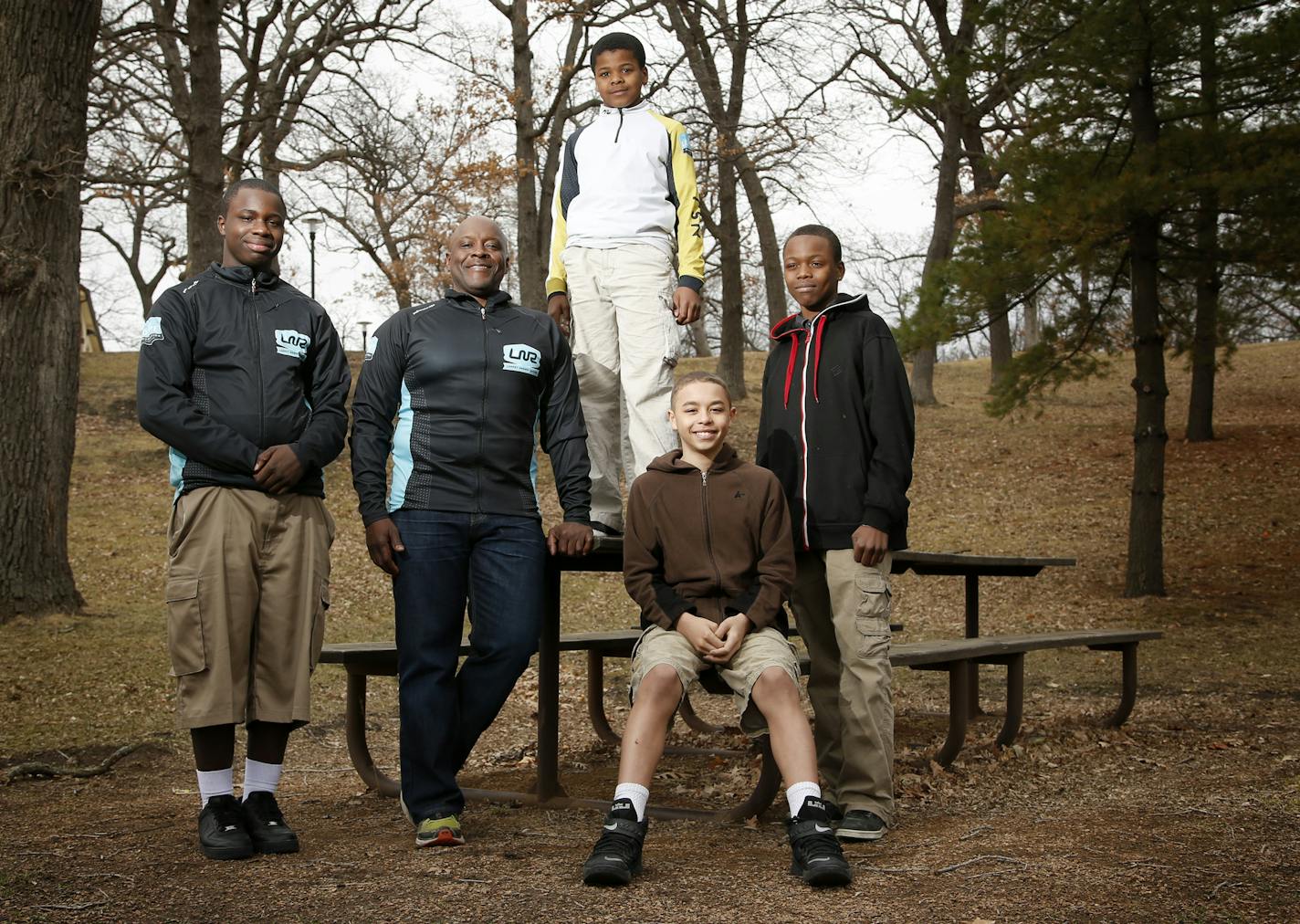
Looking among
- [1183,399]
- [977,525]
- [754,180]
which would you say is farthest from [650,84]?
[1183,399]

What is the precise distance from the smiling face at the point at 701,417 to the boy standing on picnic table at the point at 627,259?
685 mm

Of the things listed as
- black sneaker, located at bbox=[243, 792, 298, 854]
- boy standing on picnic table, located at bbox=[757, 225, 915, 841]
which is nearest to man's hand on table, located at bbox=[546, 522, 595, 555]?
boy standing on picnic table, located at bbox=[757, 225, 915, 841]

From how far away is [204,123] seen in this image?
13969 mm

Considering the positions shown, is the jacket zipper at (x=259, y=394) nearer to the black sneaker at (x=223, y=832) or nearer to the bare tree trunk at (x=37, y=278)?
the black sneaker at (x=223, y=832)

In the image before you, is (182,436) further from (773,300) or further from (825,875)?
(773,300)

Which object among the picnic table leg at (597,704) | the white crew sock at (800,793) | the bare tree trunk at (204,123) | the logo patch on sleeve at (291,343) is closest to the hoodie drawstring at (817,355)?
the white crew sock at (800,793)

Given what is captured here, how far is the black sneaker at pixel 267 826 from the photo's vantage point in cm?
410

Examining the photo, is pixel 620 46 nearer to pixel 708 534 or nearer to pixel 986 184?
pixel 708 534

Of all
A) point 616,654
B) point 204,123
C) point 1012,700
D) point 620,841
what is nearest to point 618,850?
point 620,841

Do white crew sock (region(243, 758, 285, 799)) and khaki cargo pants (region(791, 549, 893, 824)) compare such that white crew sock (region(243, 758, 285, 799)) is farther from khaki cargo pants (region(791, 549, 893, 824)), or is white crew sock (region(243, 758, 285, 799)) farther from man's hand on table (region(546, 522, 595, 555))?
khaki cargo pants (region(791, 549, 893, 824))

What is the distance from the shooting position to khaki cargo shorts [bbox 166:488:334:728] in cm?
402

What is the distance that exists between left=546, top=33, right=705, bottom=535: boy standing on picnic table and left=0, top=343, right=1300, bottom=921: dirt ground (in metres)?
1.59

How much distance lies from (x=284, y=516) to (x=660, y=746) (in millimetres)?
1433

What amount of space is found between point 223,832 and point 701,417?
205 centimetres
